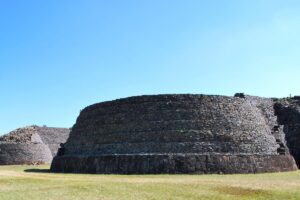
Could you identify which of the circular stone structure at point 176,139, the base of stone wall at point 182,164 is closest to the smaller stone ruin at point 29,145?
the circular stone structure at point 176,139

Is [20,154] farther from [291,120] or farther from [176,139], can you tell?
[291,120]

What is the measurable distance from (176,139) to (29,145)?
38.1m

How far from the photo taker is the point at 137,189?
2375 cm

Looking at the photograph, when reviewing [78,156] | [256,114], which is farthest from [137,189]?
[256,114]

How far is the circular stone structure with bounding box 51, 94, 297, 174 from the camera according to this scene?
3609 centimetres

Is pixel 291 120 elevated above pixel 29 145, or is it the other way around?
pixel 291 120

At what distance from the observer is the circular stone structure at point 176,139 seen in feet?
118

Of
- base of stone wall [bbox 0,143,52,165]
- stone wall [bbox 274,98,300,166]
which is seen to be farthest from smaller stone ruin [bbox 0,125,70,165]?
stone wall [bbox 274,98,300,166]

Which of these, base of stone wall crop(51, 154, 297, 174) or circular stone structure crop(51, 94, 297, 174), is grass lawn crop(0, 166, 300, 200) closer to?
base of stone wall crop(51, 154, 297, 174)

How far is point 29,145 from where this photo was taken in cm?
7019

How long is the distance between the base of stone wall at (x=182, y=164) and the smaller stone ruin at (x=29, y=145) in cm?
3320

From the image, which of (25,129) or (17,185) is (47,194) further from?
(25,129)

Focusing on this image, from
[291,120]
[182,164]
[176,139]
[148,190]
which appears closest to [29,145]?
[176,139]

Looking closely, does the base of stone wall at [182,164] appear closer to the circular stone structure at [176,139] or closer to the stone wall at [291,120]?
the circular stone structure at [176,139]
